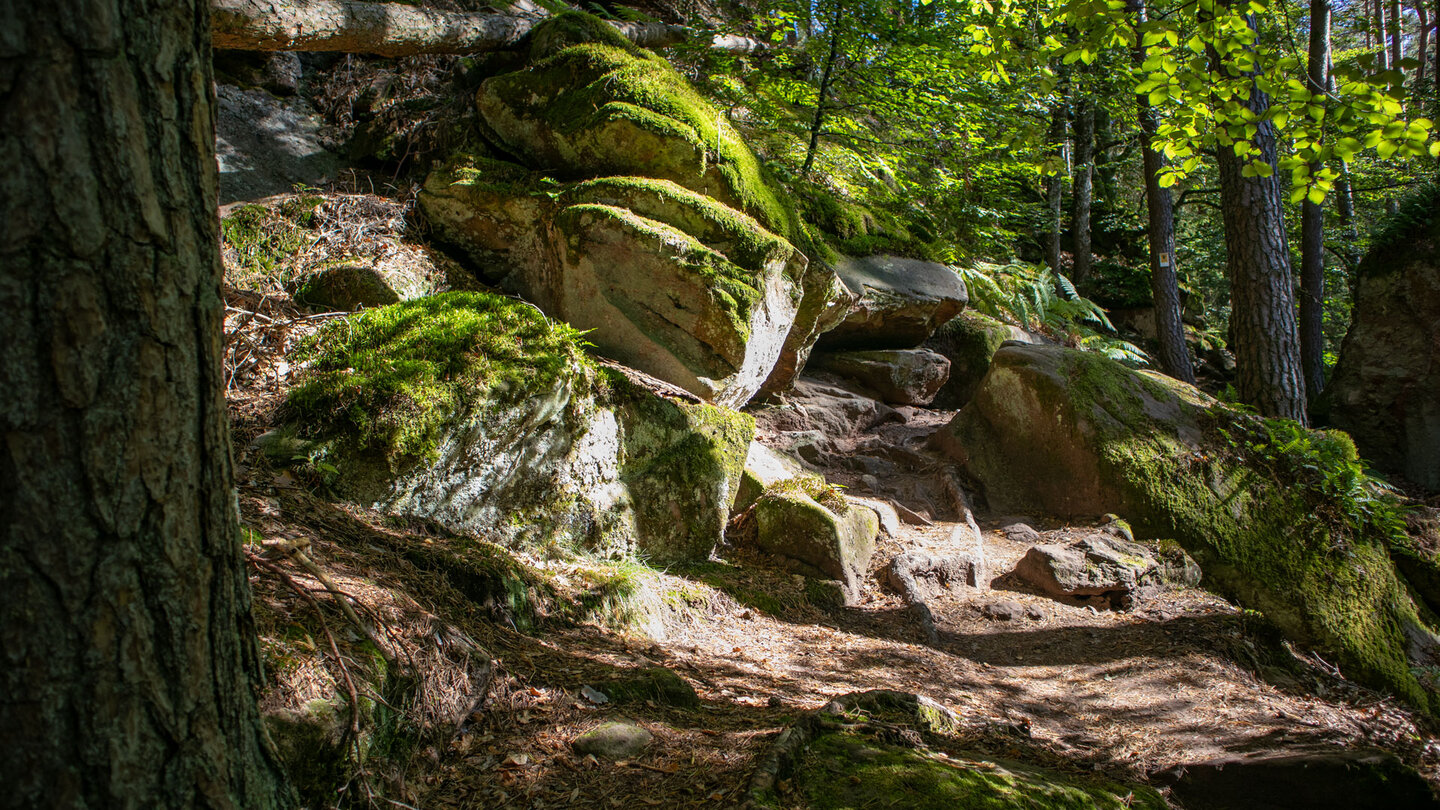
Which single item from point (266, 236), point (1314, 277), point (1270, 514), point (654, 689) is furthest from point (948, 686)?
point (1314, 277)

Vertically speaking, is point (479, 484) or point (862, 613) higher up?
point (479, 484)

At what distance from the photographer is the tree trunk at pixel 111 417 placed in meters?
1.20

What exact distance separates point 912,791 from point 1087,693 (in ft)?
9.90

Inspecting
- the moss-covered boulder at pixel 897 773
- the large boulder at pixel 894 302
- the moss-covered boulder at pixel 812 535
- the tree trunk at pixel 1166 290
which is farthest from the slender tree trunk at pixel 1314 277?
the moss-covered boulder at pixel 897 773

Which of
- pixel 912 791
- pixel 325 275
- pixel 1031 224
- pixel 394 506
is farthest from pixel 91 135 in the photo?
pixel 1031 224

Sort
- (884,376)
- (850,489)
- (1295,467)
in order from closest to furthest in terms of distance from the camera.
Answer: (1295,467)
(850,489)
(884,376)

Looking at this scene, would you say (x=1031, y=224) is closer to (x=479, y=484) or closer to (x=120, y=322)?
(x=479, y=484)

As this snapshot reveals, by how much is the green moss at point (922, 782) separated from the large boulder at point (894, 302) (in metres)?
5.99

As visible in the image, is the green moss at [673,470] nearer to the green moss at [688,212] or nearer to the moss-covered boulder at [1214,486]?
the green moss at [688,212]

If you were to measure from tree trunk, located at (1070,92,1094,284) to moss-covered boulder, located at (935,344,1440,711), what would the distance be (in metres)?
8.56

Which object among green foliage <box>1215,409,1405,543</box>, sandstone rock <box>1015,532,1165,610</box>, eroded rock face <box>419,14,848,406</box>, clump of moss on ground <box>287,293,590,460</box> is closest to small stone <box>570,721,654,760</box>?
clump of moss on ground <box>287,293,590,460</box>

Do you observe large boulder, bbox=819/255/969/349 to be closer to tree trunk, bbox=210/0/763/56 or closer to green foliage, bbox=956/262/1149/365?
green foliage, bbox=956/262/1149/365

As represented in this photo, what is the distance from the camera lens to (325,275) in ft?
17.6

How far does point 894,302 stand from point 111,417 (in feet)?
27.1
